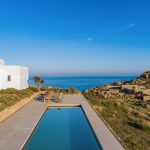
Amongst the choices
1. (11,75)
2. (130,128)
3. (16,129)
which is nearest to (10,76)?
(11,75)

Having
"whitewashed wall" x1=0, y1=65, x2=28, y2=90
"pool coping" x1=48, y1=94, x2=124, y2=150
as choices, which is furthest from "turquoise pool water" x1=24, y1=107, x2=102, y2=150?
Result: "whitewashed wall" x1=0, y1=65, x2=28, y2=90

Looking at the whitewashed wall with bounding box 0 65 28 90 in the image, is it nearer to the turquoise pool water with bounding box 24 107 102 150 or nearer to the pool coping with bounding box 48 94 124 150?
the turquoise pool water with bounding box 24 107 102 150

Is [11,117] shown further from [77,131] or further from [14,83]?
[14,83]

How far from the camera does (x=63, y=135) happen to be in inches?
366

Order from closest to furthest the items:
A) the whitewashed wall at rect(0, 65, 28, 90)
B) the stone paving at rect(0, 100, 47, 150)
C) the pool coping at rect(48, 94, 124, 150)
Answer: the pool coping at rect(48, 94, 124, 150) < the stone paving at rect(0, 100, 47, 150) < the whitewashed wall at rect(0, 65, 28, 90)

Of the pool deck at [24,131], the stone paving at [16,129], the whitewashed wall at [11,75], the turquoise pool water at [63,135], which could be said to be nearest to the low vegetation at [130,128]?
the pool deck at [24,131]

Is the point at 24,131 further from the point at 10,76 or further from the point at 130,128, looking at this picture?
the point at 10,76

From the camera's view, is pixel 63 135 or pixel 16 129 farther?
pixel 16 129

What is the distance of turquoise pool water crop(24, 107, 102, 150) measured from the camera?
25.5 ft

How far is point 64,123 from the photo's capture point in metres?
11.7

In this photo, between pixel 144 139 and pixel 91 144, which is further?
pixel 144 139

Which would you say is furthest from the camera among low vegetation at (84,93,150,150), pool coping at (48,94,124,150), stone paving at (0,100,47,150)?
low vegetation at (84,93,150,150)

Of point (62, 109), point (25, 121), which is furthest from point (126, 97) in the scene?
point (25, 121)

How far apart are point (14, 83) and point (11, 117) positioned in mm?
10318
